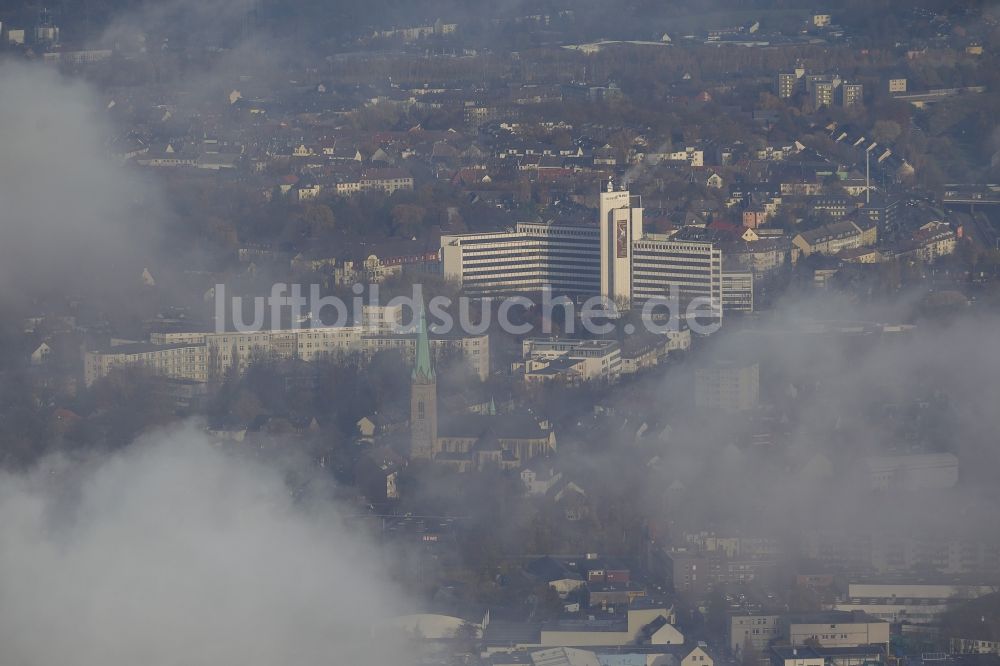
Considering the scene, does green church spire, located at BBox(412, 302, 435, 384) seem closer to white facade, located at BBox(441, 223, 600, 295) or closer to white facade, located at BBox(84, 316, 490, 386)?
white facade, located at BBox(84, 316, 490, 386)

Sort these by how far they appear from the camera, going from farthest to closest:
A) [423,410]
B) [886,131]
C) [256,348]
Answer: [886,131] < [256,348] < [423,410]

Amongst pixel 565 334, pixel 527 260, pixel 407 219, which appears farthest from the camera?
pixel 407 219

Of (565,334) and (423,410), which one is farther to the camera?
(565,334)

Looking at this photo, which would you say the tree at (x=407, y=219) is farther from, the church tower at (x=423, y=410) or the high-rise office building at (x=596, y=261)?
the church tower at (x=423, y=410)

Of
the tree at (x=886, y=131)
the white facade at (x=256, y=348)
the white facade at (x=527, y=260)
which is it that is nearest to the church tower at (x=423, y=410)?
the white facade at (x=256, y=348)

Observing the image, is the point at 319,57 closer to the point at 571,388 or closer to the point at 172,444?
the point at 571,388

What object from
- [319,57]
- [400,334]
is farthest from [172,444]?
[319,57]

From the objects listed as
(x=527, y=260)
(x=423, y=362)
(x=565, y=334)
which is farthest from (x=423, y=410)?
(x=527, y=260)

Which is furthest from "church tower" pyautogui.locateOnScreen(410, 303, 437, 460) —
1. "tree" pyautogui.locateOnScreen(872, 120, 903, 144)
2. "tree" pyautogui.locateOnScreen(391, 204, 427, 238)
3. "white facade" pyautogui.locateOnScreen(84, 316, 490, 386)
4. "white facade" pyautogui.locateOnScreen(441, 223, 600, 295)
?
"tree" pyautogui.locateOnScreen(872, 120, 903, 144)

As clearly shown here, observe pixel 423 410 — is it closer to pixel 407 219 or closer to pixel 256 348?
pixel 256 348
